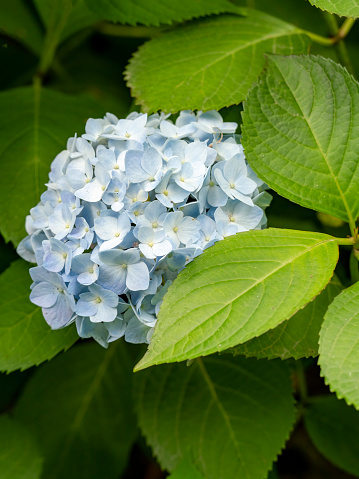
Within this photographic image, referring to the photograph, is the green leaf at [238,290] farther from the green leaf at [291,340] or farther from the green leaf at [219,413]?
the green leaf at [219,413]

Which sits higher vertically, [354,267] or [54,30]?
[54,30]

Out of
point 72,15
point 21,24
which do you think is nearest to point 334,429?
point 72,15

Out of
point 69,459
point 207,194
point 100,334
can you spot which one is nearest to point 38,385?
point 69,459

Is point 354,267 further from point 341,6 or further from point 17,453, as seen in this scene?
point 17,453

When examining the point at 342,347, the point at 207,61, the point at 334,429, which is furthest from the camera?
the point at 334,429

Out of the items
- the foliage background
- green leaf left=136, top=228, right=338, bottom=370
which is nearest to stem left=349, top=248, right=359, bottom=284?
the foliage background

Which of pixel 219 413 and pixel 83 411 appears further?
pixel 83 411
